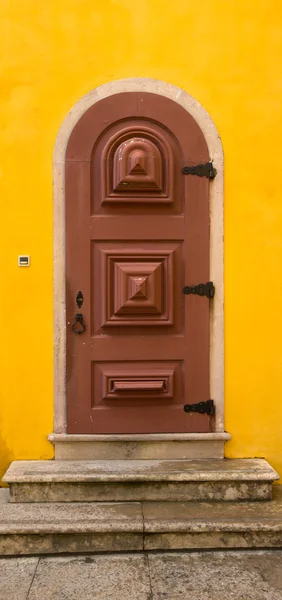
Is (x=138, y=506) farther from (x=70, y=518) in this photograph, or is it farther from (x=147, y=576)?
(x=147, y=576)

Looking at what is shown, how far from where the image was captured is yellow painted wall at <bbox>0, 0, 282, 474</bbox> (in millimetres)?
3861

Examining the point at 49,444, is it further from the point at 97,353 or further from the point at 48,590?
the point at 48,590

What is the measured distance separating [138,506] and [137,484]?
13cm

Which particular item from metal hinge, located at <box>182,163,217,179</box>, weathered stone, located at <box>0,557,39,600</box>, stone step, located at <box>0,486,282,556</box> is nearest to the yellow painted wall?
metal hinge, located at <box>182,163,217,179</box>

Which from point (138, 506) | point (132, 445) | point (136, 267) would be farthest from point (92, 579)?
point (136, 267)

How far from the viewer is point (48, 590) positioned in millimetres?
2932

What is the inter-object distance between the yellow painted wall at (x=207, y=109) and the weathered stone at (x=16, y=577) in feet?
2.55

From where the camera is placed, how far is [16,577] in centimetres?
306

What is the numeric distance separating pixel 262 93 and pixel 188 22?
0.66m

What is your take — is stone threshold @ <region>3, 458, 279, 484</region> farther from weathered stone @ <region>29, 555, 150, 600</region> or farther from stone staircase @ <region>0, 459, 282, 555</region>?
weathered stone @ <region>29, 555, 150, 600</region>

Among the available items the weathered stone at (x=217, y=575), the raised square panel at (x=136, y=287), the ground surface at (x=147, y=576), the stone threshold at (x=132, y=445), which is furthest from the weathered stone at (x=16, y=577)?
the raised square panel at (x=136, y=287)

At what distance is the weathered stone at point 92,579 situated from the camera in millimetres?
2889

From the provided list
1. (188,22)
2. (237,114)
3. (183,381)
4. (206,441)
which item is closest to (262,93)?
(237,114)

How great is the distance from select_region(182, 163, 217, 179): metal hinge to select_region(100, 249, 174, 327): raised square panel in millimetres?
524
